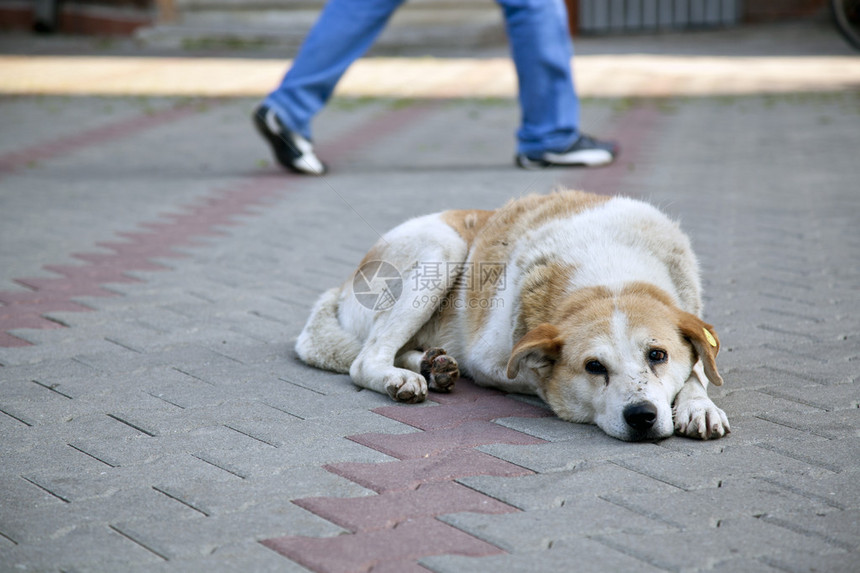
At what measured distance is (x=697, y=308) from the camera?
3590mm

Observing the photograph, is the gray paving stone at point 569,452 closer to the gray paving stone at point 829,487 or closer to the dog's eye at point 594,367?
the dog's eye at point 594,367

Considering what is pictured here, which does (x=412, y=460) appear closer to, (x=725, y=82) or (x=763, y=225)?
(x=763, y=225)

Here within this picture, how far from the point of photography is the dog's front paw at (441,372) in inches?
141

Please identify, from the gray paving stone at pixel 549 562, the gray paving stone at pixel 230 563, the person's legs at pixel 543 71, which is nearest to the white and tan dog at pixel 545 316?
the gray paving stone at pixel 549 562

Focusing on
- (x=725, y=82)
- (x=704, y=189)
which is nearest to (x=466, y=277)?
(x=704, y=189)

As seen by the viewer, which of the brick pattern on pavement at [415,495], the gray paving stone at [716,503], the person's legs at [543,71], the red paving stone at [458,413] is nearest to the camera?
the brick pattern on pavement at [415,495]

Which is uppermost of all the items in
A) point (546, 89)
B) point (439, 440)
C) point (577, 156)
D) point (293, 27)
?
point (439, 440)

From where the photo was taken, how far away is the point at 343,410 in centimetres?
341

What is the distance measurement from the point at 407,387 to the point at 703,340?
104cm

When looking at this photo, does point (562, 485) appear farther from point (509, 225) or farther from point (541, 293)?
point (509, 225)

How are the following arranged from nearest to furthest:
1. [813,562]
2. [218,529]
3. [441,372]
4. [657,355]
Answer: [813,562] → [218,529] → [657,355] → [441,372]

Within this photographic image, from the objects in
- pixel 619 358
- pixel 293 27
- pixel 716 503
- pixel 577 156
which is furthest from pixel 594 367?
pixel 293 27

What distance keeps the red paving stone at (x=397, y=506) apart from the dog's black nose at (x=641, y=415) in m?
0.59

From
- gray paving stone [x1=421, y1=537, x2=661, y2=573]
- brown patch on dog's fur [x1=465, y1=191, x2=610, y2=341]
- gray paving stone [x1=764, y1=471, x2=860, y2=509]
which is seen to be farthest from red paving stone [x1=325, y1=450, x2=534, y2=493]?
brown patch on dog's fur [x1=465, y1=191, x2=610, y2=341]
